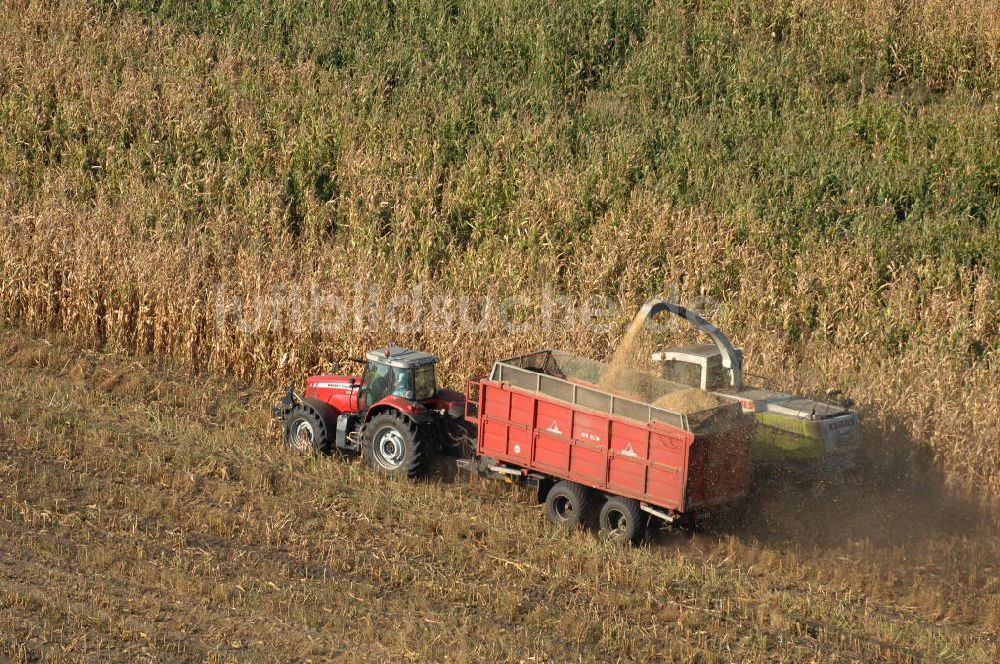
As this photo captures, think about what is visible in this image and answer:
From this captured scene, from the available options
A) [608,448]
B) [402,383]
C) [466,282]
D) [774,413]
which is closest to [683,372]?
[774,413]

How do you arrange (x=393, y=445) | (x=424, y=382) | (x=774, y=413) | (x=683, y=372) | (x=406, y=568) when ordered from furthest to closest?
(x=683, y=372) → (x=424, y=382) → (x=393, y=445) → (x=774, y=413) → (x=406, y=568)

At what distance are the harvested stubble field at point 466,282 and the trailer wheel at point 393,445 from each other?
1.04ft

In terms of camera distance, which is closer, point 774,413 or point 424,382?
point 774,413

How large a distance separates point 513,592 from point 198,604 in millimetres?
2760

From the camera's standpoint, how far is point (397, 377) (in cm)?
1334

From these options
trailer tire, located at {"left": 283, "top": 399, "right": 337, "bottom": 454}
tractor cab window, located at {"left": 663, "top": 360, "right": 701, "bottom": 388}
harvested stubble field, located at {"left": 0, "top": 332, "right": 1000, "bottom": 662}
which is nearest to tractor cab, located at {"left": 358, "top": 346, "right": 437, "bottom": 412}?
trailer tire, located at {"left": 283, "top": 399, "right": 337, "bottom": 454}

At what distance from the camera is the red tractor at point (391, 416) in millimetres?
13125

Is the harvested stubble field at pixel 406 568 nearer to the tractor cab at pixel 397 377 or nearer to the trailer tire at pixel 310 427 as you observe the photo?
the trailer tire at pixel 310 427

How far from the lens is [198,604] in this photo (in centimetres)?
1016

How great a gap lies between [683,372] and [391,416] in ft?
11.2

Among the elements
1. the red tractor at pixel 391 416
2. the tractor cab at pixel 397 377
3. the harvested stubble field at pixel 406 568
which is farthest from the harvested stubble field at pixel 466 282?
the tractor cab at pixel 397 377

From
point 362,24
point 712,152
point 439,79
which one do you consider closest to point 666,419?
point 712,152

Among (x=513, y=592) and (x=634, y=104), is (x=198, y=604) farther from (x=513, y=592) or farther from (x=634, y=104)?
(x=634, y=104)

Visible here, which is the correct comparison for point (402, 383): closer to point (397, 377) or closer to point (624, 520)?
point (397, 377)
